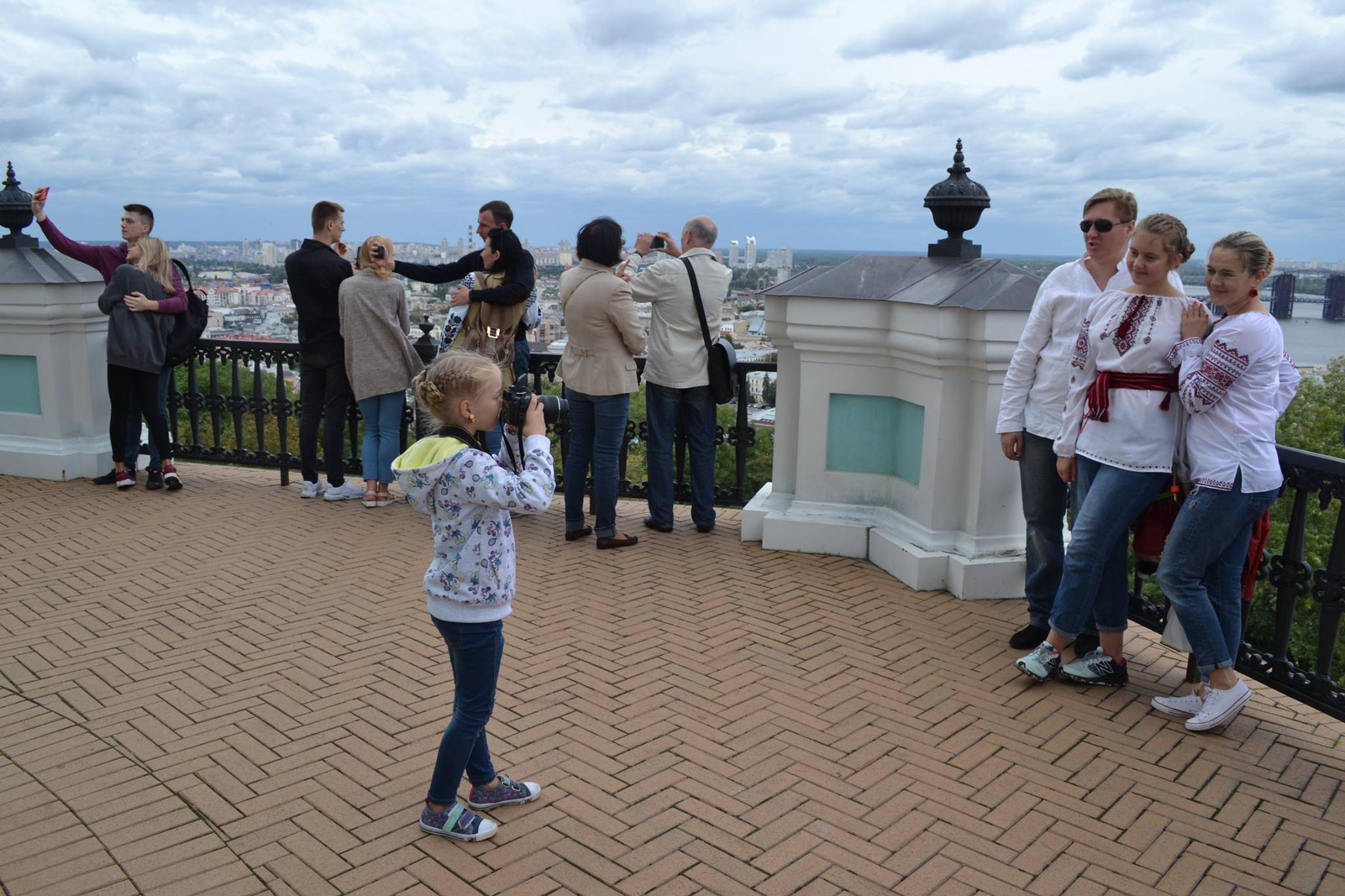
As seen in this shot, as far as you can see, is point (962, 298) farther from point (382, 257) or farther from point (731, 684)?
point (382, 257)

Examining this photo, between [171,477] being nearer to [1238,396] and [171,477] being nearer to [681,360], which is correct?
[681,360]

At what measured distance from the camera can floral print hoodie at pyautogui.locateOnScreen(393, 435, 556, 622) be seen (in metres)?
2.96

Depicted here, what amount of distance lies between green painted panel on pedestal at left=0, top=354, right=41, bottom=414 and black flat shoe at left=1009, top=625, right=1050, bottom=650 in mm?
7072

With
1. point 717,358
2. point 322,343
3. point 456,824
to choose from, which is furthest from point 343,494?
point 456,824

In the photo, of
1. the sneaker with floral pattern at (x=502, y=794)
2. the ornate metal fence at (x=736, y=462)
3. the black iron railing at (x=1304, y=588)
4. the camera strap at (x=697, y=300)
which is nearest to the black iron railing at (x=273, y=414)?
the ornate metal fence at (x=736, y=462)

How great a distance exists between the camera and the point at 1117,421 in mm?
4008

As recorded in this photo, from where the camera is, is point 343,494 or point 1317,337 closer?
point 343,494

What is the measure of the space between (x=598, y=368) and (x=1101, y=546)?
3.00m

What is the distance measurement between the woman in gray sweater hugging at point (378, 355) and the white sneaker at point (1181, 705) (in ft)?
15.2

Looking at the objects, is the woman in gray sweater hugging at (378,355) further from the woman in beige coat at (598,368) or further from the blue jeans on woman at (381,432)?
the woman in beige coat at (598,368)

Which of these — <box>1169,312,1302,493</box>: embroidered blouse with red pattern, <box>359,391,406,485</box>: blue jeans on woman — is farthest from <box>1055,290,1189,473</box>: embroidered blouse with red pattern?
<box>359,391,406,485</box>: blue jeans on woman

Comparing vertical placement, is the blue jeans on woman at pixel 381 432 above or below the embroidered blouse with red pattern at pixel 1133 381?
below

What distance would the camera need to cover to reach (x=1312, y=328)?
134ft

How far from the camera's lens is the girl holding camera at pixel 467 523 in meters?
2.96
